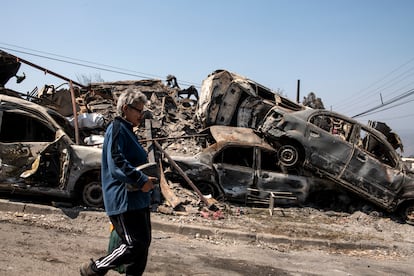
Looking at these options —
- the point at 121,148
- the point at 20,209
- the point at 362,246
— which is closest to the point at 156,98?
the point at 20,209

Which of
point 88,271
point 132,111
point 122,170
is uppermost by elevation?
point 132,111

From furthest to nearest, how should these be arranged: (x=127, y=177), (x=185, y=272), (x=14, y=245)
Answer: (x=14, y=245) → (x=185, y=272) → (x=127, y=177)

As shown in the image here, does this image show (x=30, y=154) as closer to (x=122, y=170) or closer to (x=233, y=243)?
(x=233, y=243)

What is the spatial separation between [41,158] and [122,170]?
4634 mm

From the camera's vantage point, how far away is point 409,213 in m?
9.16

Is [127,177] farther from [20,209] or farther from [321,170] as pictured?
[321,170]

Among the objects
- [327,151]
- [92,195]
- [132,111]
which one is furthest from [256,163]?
[132,111]

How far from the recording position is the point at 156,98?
1471cm

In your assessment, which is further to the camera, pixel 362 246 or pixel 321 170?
pixel 321 170

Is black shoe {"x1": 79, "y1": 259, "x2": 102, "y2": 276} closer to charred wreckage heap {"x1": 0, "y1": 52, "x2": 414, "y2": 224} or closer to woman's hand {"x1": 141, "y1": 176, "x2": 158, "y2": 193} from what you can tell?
woman's hand {"x1": 141, "y1": 176, "x2": 158, "y2": 193}

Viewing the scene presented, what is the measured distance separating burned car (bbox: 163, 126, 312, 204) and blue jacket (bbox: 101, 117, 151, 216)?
19.0ft

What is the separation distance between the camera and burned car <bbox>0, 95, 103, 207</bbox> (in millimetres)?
7215

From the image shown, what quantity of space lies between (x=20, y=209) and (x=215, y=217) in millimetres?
3427

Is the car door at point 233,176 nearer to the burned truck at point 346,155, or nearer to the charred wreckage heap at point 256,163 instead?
the charred wreckage heap at point 256,163
